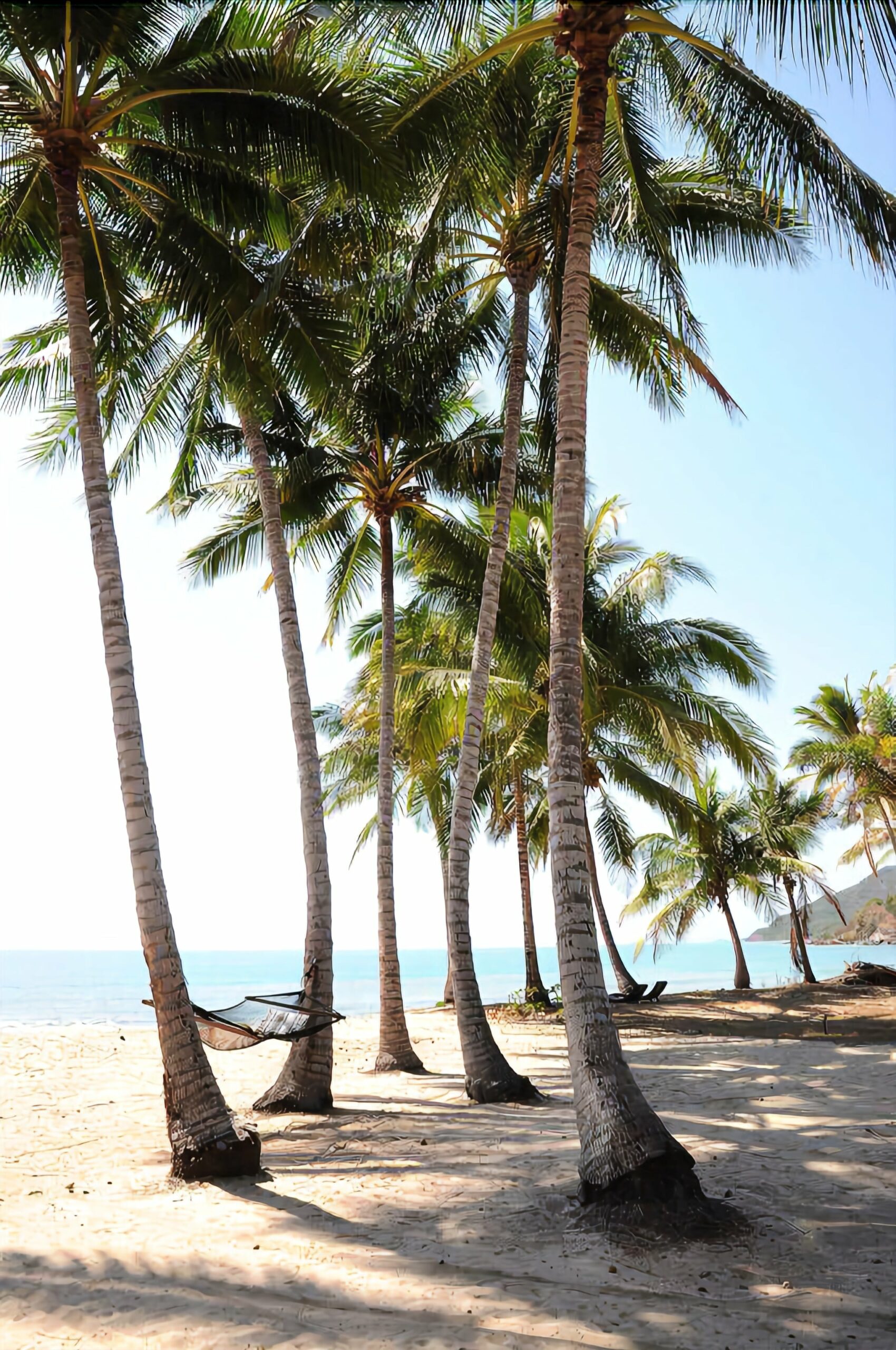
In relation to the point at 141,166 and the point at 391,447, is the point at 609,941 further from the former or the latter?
the point at 141,166

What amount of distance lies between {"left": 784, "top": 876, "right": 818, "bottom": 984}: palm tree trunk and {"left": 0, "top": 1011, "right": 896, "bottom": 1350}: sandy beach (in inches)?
688

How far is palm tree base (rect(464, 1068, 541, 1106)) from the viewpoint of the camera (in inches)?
360

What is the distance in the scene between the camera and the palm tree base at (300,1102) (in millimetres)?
8766

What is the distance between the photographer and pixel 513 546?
60.6 ft

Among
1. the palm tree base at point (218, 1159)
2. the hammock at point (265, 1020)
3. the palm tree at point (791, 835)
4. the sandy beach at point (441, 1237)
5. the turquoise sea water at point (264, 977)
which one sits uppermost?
the palm tree at point (791, 835)

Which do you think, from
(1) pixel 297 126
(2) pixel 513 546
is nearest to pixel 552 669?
(1) pixel 297 126

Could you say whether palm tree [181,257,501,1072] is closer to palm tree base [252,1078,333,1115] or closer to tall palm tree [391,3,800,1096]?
tall palm tree [391,3,800,1096]

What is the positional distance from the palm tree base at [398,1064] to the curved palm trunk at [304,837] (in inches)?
84.4

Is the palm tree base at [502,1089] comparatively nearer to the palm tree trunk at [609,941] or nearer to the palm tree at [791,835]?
the palm tree trunk at [609,941]

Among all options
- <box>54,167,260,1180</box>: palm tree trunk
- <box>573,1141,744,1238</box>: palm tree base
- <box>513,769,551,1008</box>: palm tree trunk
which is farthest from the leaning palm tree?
<box>513,769,551,1008</box>: palm tree trunk

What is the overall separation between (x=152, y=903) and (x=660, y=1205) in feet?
12.0

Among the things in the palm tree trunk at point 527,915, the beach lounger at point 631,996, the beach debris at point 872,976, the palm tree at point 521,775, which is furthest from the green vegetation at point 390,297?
the beach debris at point 872,976

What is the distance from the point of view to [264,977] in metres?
80.8

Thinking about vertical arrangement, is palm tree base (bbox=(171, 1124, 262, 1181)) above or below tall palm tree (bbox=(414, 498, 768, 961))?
below
